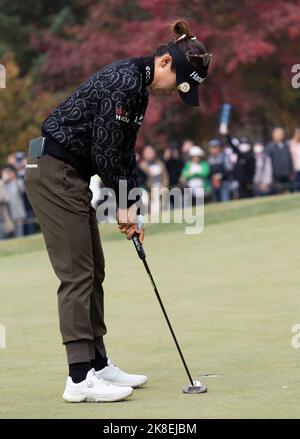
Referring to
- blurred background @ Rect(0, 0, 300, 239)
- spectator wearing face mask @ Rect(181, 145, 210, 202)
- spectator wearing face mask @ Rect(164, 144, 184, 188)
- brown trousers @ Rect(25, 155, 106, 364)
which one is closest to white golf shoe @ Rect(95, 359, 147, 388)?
brown trousers @ Rect(25, 155, 106, 364)

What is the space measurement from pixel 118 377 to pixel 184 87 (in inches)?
64.3

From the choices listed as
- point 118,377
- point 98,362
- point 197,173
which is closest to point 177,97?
point 197,173

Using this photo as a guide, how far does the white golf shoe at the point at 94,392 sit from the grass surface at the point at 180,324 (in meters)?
0.06

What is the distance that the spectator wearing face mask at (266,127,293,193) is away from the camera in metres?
23.4

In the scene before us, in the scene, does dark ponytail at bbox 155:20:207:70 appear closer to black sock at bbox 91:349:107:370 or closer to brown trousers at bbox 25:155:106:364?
brown trousers at bbox 25:155:106:364

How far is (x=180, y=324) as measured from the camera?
29.1ft

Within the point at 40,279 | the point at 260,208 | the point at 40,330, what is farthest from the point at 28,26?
the point at 40,330

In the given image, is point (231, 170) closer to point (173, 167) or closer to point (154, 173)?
point (173, 167)

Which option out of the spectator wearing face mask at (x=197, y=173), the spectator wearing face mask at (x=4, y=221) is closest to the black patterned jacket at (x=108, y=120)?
the spectator wearing face mask at (x=4, y=221)

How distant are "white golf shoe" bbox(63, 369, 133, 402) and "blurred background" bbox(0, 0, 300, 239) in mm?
13838

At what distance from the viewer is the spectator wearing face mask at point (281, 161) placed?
2336cm

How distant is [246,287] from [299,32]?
18.1 metres

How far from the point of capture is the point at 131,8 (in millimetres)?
31219
